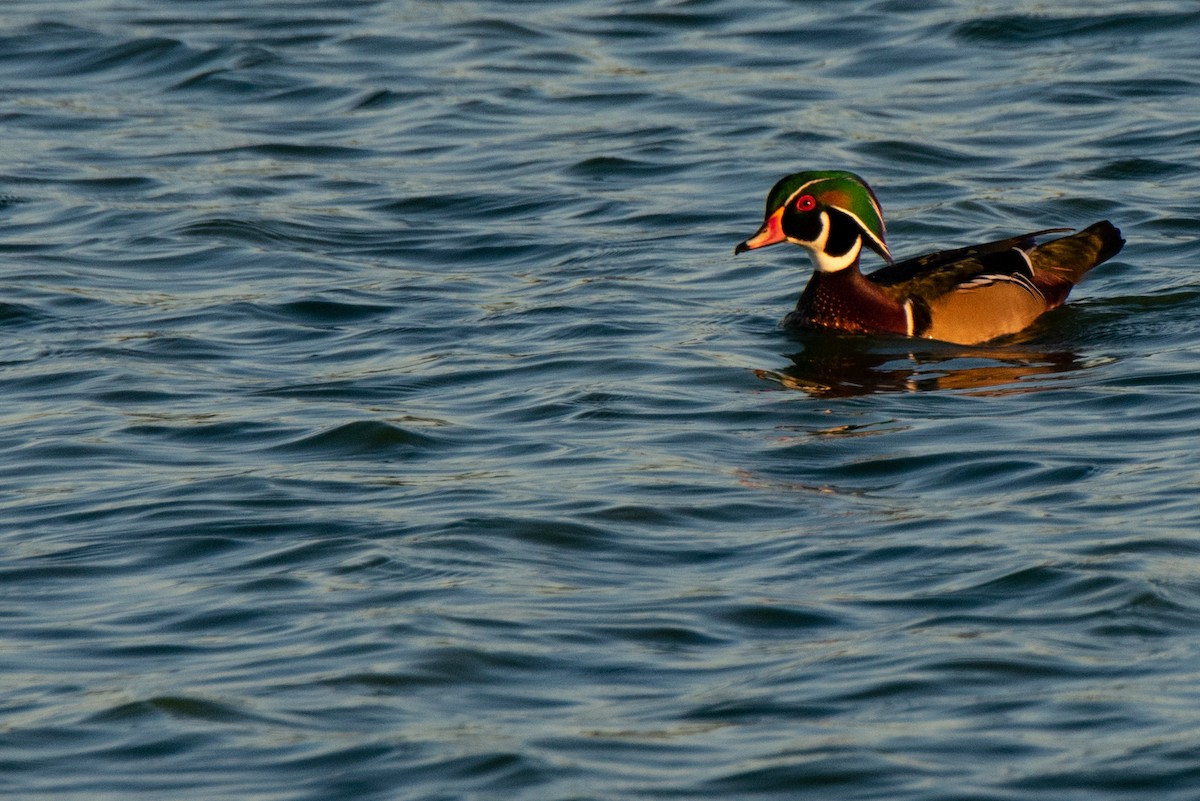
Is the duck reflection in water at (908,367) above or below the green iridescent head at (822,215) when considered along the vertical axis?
below

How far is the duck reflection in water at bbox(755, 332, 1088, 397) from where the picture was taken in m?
11.3

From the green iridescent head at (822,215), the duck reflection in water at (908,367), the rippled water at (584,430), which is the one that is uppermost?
the green iridescent head at (822,215)

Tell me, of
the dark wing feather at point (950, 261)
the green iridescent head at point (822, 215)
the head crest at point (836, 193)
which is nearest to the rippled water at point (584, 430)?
the dark wing feather at point (950, 261)

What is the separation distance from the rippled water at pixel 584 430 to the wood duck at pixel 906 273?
21 cm

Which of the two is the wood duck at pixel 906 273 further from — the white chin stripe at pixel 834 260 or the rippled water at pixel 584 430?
the rippled water at pixel 584 430

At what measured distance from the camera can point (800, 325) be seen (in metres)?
12.5

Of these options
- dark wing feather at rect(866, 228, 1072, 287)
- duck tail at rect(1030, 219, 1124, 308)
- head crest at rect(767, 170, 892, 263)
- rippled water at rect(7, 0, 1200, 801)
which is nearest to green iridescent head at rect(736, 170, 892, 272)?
head crest at rect(767, 170, 892, 263)

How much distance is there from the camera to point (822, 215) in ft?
41.8

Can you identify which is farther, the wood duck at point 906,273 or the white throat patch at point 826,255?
the white throat patch at point 826,255

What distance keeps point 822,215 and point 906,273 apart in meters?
0.59

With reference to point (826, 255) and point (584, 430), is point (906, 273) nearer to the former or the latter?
point (826, 255)

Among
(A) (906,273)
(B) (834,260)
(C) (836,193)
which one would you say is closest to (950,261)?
(A) (906,273)

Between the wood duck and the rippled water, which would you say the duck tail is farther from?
the rippled water

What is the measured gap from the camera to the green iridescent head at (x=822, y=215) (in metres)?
12.7
